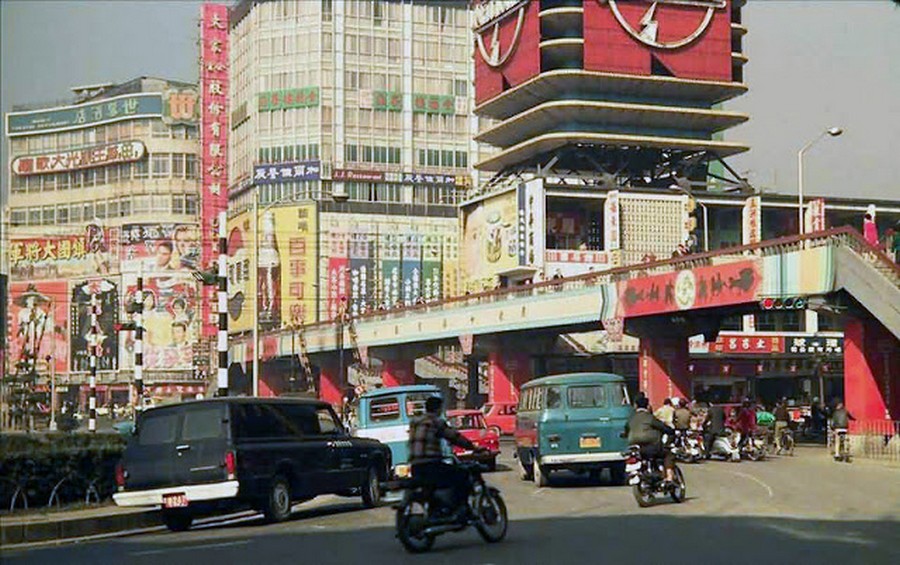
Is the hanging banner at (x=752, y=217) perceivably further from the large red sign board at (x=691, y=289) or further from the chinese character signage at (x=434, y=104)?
the chinese character signage at (x=434, y=104)

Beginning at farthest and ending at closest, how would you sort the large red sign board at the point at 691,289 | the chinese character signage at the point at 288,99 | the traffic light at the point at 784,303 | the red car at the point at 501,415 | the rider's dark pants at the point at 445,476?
the chinese character signage at the point at 288,99
the red car at the point at 501,415
the large red sign board at the point at 691,289
the traffic light at the point at 784,303
the rider's dark pants at the point at 445,476

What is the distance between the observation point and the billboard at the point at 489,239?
84.5 meters

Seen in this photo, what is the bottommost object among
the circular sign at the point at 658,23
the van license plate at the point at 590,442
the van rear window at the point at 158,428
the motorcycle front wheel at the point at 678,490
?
the motorcycle front wheel at the point at 678,490

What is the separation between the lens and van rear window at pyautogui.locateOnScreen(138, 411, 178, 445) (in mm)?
20375

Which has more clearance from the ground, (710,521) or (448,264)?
(448,264)

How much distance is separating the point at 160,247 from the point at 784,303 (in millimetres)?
93078

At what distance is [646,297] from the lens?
50.8m

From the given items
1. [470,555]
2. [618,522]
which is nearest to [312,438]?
[618,522]

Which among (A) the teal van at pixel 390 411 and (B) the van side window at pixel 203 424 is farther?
(A) the teal van at pixel 390 411

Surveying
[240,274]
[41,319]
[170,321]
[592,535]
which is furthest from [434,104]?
[592,535]

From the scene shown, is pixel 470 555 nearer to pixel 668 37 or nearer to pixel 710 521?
pixel 710 521

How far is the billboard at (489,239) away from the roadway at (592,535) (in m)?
58.3

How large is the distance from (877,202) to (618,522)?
75816 millimetres

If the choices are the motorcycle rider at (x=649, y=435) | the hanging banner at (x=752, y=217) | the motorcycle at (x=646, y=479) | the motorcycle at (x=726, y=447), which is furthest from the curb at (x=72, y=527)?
the hanging banner at (x=752, y=217)
